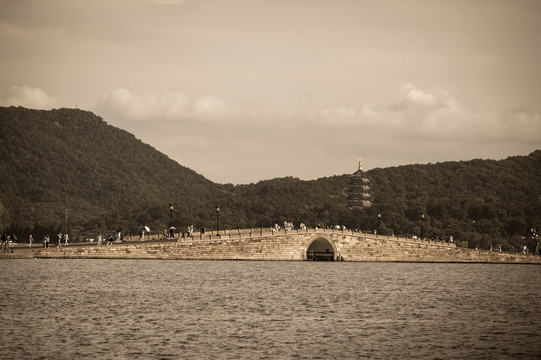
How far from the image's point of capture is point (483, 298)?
65.1 m

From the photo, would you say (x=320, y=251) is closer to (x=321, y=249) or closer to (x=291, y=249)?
(x=321, y=249)

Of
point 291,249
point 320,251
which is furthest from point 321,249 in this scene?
point 291,249

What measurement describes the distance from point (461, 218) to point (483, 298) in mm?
102661

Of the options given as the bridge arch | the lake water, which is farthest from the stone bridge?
the lake water

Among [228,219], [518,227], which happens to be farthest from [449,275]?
[228,219]

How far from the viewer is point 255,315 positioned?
50.8m

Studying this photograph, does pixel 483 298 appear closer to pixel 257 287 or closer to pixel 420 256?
pixel 257 287

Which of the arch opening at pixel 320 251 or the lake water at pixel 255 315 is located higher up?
the arch opening at pixel 320 251

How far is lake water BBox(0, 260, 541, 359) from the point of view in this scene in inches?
1527

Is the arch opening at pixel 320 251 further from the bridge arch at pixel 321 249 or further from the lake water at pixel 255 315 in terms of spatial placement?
the lake water at pixel 255 315

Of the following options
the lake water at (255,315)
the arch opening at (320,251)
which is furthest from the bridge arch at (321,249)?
the lake water at (255,315)

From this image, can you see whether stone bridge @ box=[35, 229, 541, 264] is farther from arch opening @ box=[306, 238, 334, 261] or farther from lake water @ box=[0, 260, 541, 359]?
lake water @ box=[0, 260, 541, 359]

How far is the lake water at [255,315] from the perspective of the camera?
1527 inches

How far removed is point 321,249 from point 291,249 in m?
10.6
